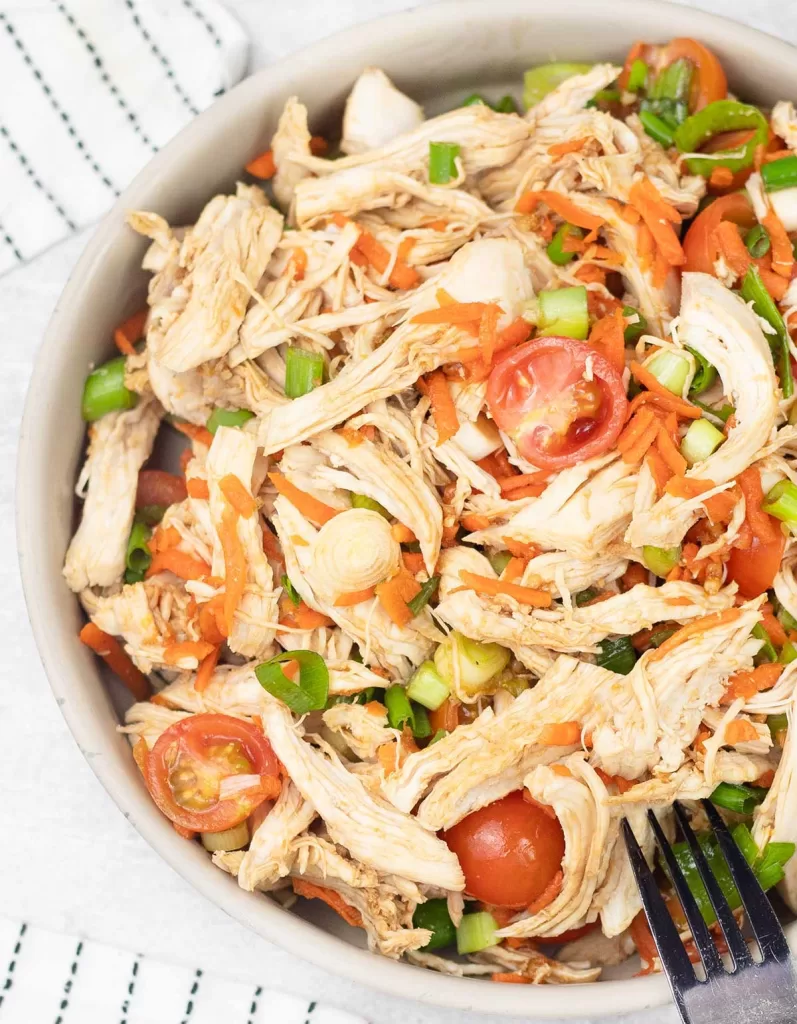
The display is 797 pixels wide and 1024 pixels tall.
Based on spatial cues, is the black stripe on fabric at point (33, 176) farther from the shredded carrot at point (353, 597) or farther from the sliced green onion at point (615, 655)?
the sliced green onion at point (615, 655)

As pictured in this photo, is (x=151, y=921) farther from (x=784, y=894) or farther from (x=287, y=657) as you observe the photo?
(x=784, y=894)

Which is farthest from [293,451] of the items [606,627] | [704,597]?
[704,597]

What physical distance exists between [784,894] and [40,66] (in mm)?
2838

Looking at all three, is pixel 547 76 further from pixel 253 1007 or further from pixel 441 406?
pixel 253 1007

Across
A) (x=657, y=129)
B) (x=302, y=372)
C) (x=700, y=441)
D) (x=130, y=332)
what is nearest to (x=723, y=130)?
(x=657, y=129)

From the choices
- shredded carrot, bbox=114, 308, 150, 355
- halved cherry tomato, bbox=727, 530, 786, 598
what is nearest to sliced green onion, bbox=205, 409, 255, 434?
shredded carrot, bbox=114, 308, 150, 355

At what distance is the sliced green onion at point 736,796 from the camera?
223cm

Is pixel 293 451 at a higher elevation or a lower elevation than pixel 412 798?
higher

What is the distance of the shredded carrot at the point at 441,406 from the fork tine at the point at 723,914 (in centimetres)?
102

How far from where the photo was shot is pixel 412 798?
2.20 m

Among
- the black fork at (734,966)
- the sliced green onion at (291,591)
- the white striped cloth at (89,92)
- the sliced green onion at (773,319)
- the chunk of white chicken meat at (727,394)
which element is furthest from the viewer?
the white striped cloth at (89,92)

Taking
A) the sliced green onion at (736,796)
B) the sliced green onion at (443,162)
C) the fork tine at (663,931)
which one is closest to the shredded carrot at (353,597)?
the fork tine at (663,931)

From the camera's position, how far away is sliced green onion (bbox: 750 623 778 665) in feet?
7.22

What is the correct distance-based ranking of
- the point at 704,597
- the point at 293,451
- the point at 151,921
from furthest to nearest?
the point at 151,921
the point at 293,451
the point at 704,597
